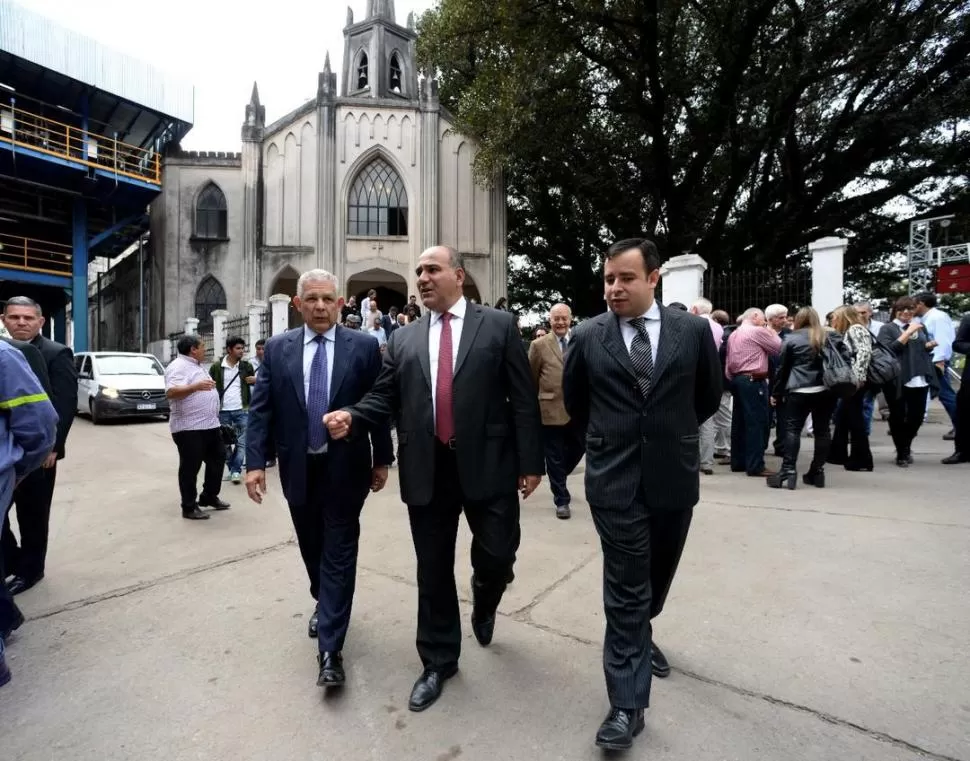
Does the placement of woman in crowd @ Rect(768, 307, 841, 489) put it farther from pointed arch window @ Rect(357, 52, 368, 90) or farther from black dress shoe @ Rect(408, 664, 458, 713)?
pointed arch window @ Rect(357, 52, 368, 90)

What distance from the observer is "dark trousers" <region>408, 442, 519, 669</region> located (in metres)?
2.57

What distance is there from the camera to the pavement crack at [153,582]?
342 centimetres

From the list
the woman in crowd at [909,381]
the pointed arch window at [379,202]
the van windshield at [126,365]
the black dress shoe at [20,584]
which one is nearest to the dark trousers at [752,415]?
the woman in crowd at [909,381]

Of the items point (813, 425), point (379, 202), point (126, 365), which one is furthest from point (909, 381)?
point (379, 202)

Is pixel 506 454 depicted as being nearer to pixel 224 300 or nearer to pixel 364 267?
pixel 364 267

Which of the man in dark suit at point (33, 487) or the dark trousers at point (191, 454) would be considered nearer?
the man in dark suit at point (33, 487)

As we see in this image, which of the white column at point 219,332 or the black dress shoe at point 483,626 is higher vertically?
the white column at point 219,332

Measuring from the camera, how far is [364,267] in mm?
22672

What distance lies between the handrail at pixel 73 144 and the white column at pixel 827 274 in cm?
2265

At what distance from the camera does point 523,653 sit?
2787 mm

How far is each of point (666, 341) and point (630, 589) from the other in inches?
38.2

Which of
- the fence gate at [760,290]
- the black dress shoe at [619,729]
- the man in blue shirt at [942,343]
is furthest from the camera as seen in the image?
the fence gate at [760,290]

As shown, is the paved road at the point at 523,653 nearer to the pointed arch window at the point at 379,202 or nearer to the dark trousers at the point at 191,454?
the dark trousers at the point at 191,454

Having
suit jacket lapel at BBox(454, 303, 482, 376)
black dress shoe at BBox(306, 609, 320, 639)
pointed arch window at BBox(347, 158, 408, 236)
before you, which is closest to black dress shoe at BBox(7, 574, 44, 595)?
black dress shoe at BBox(306, 609, 320, 639)
